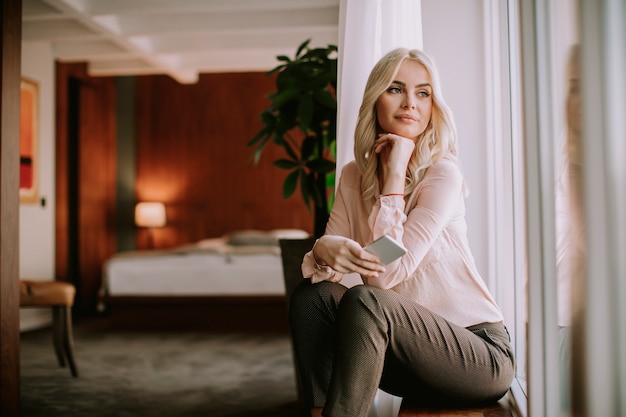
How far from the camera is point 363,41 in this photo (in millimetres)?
1995

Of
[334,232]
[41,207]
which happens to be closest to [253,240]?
[41,207]

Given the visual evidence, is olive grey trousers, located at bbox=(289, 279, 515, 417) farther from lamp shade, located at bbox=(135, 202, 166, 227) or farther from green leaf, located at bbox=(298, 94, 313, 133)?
lamp shade, located at bbox=(135, 202, 166, 227)

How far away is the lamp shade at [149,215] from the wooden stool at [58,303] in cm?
406

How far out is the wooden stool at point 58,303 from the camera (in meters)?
3.38

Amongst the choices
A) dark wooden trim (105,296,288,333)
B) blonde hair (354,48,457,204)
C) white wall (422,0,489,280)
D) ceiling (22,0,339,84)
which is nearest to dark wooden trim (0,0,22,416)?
blonde hair (354,48,457,204)

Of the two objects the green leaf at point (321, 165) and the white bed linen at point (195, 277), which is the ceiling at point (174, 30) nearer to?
the white bed linen at point (195, 277)

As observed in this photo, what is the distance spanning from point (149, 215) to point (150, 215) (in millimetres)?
13

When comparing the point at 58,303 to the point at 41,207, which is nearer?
the point at 58,303

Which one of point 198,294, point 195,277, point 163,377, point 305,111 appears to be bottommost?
point 163,377

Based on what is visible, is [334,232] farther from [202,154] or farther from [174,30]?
[202,154]

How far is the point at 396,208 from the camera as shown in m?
1.50

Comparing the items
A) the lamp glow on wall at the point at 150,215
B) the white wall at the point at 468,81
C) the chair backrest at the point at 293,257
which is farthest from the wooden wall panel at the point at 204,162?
the white wall at the point at 468,81

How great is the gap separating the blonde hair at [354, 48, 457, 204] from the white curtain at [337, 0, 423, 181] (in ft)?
0.91

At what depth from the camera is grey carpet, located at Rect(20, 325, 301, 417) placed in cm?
271
